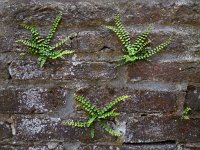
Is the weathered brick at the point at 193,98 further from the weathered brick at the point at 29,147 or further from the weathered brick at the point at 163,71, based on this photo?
the weathered brick at the point at 29,147

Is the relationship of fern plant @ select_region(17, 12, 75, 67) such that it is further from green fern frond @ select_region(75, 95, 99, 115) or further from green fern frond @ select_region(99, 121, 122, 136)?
green fern frond @ select_region(99, 121, 122, 136)

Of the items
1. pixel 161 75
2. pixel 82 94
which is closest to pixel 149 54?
pixel 161 75

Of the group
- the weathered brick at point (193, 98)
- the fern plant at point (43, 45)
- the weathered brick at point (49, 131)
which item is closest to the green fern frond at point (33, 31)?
the fern plant at point (43, 45)

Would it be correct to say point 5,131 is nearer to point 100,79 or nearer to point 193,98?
point 100,79

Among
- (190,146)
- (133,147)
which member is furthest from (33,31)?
(190,146)

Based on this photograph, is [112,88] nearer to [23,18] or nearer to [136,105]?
[136,105]
